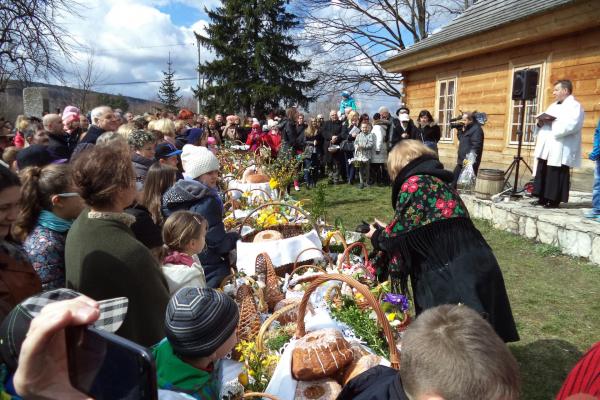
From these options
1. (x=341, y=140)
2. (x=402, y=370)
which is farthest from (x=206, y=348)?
(x=341, y=140)

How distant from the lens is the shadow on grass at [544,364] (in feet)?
9.43

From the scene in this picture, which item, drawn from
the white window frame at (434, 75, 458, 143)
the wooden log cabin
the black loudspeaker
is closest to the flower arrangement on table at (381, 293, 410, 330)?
the black loudspeaker

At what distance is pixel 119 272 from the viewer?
1.70 meters

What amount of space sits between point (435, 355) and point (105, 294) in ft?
4.18

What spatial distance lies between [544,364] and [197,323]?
2894 millimetres

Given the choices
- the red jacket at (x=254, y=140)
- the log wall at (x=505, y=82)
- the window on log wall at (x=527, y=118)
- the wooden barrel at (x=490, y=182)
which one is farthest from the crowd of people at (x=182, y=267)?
the window on log wall at (x=527, y=118)

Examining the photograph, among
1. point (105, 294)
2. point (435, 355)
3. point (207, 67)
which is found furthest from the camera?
point (207, 67)

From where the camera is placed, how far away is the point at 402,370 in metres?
1.23

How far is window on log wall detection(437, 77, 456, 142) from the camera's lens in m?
11.8

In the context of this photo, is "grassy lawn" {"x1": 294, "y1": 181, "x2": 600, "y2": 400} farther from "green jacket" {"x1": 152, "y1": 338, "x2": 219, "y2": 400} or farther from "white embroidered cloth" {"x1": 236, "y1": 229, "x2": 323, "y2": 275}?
"green jacket" {"x1": 152, "y1": 338, "x2": 219, "y2": 400}

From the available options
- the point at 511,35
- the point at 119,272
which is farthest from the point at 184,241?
the point at 511,35

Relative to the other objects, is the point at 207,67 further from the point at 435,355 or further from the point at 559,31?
the point at 435,355

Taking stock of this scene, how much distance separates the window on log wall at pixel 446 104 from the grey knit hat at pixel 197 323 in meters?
11.5

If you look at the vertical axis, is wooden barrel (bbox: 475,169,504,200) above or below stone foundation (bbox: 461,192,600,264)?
above
